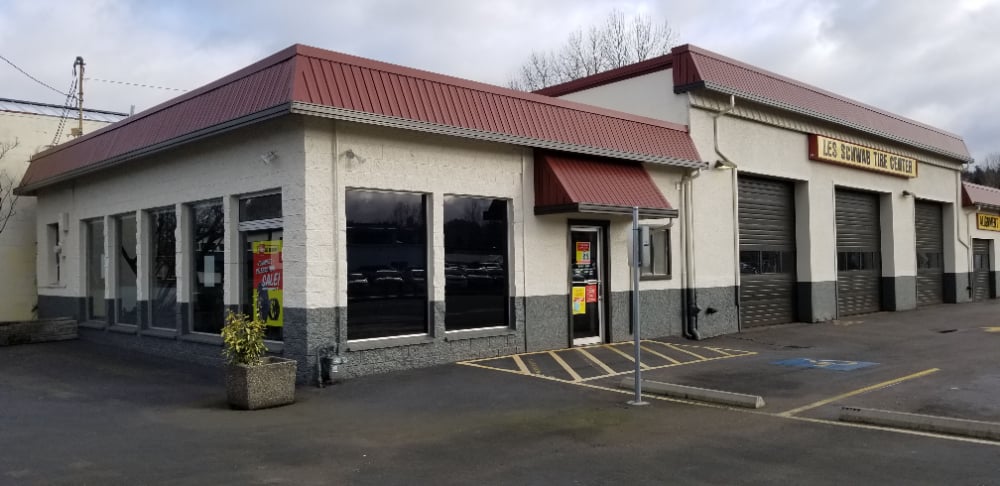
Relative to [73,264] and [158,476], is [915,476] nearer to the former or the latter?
[158,476]

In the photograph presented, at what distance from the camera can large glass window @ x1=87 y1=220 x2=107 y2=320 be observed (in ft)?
55.7

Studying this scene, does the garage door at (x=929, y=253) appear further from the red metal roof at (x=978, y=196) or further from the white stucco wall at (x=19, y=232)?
the white stucco wall at (x=19, y=232)

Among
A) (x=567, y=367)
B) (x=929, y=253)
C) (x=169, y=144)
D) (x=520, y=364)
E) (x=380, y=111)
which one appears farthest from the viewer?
(x=929, y=253)

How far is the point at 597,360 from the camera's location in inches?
506

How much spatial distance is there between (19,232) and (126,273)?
7329 millimetres

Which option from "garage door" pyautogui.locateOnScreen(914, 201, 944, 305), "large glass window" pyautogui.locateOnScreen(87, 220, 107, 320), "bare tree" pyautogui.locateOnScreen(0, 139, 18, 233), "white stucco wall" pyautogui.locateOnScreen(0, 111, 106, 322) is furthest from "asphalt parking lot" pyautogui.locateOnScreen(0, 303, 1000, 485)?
"garage door" pyautogui.locateOnScreen(914, 201, 944, 305)

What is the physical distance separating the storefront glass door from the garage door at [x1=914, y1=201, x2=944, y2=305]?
1737 centimetres

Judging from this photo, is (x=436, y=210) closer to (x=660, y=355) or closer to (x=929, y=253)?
(x=660, y=355)

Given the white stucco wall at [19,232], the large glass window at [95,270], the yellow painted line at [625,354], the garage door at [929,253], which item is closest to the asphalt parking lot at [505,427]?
the yellow painted line at [625,354]

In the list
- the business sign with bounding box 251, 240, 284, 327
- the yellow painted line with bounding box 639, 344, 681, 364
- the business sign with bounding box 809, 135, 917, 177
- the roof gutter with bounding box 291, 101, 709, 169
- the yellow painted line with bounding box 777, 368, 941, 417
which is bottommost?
the yellow painted line with bounding box 777, 368, 941, 417

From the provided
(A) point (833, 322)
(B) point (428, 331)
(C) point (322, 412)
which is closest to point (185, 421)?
(C) point (322, 412)

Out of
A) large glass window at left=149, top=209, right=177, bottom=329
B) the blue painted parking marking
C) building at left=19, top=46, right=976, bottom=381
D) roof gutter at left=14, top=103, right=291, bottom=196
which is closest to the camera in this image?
roof gutter at left=14, top=103, right=291, bottom=196

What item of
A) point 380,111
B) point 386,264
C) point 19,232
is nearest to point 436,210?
point 386,264

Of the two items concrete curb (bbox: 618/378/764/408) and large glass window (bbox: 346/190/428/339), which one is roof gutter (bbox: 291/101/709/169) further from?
concrete curb (bbox: 618/378/764/408)
